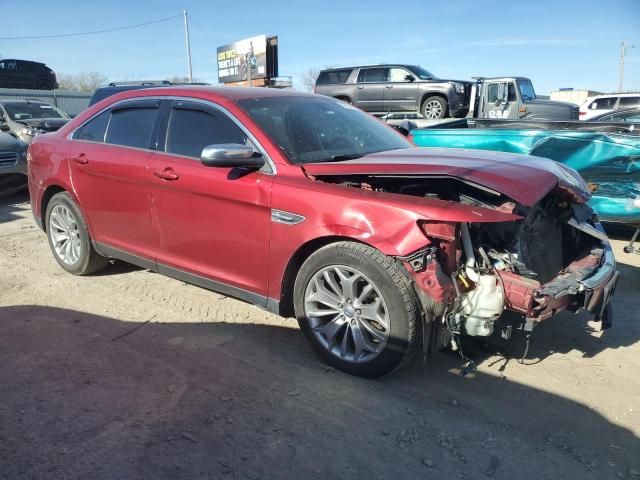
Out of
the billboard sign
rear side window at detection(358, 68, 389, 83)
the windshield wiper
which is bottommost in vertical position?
the windshield wiper

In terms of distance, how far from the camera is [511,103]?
1433 cm

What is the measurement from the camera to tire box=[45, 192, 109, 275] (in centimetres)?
470

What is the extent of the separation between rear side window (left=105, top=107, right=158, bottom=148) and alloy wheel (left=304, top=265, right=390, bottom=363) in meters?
1.92

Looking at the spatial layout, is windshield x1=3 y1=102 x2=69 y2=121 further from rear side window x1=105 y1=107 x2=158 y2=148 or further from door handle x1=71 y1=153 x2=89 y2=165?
rear side window x1=105 y1=107 x2=158 y2=148

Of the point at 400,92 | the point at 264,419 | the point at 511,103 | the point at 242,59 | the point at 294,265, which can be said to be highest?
the point at 242,59

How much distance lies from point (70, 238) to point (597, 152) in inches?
230

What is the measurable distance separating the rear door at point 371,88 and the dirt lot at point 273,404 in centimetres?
1274

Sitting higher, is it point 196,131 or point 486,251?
point 196,131

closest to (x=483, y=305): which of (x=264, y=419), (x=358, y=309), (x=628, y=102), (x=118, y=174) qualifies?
(x=358, y=309)

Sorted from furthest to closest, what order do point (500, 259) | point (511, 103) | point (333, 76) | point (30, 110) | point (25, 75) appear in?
1. point (25, 75)
2. point (333, 76)
3. point (511, 103)
4. point (30, 110)
5. point (500, 259)

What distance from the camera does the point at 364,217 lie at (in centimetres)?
290

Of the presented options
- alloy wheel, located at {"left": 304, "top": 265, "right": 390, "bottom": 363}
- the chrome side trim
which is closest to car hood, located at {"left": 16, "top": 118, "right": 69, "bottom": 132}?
the chrome side trim

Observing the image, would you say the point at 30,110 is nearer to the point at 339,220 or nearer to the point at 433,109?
the point at 433,109

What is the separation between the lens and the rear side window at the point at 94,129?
14.8 ft
